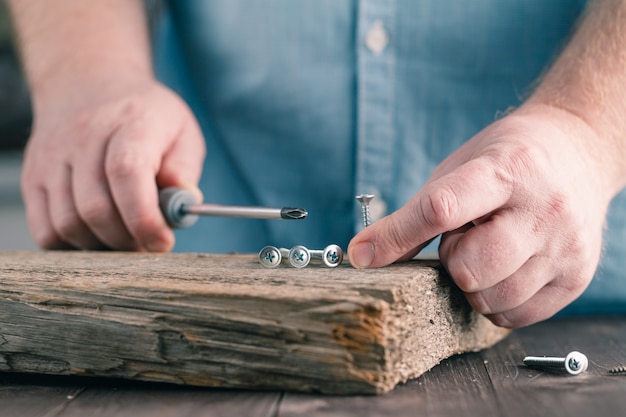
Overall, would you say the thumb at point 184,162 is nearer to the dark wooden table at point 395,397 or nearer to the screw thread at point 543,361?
the dark wooden table at point 395,397

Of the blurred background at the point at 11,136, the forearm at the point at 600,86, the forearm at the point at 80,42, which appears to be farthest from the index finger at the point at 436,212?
the blurred background at the point at 11,136

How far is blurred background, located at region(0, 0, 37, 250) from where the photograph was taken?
11.2 feet

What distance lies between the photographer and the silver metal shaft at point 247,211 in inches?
38.2

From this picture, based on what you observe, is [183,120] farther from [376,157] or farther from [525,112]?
[525,112]

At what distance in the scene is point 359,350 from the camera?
69 centimetres

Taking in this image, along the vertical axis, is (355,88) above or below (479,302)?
above

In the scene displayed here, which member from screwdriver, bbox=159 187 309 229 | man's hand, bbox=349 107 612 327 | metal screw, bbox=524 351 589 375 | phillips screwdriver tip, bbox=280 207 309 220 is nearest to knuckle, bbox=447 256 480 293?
man's hand, bbox=349 107 612 327

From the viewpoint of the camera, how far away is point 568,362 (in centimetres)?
80

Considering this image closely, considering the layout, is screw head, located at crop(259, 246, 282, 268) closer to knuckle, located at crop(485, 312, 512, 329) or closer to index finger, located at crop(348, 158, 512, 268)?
index finger, located at crop(348, 158, 512, 268)

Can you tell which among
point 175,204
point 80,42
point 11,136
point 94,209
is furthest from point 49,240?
point 11,136

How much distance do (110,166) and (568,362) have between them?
732 mm

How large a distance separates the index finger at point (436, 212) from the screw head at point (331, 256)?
0.04 metres

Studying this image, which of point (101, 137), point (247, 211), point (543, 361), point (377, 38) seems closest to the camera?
point (543, 361)

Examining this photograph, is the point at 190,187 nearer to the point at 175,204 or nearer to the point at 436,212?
the point at 175,204
